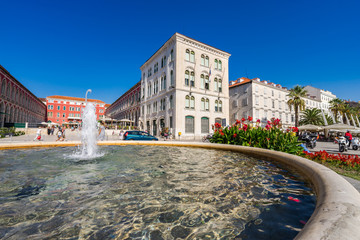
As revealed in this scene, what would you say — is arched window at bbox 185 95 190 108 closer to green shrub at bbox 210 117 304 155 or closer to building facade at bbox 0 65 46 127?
green shrub at bbox 210 117 304 155

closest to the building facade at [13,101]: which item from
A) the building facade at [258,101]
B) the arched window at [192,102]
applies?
the arched window at [192,102]

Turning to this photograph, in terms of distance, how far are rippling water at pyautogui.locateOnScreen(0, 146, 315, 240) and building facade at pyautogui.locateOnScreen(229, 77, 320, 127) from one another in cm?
3609

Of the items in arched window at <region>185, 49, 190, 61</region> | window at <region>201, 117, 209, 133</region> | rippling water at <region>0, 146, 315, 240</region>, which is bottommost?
rippling water at <region>0, 146, 315, 240</region>

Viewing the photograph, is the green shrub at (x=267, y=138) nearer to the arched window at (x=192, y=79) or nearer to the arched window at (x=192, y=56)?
the arched window at (x=192, y=79)

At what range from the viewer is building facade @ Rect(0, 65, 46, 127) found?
31675 millimetres

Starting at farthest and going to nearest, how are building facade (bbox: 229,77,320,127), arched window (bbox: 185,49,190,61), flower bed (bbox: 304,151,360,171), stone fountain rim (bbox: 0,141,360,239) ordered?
building facade (bbox: 229,77,320,127)
arched window (bbox: 185,49,190,61)
flower bed (bbox: 304,151,360,171)
stone fountain rim (bbox: 0,141,360,239)

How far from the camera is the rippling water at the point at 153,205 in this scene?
1.88 metres

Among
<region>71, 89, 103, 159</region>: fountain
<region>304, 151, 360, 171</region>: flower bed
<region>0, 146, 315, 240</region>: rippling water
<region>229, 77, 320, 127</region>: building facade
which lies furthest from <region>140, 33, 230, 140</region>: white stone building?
<region>0, 146, 315, 240</region>: rippling water

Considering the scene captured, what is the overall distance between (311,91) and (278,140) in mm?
70361

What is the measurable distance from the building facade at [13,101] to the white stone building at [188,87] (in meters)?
27.0

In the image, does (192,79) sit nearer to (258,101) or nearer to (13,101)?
(258,101)

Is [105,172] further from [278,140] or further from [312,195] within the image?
[278,140]

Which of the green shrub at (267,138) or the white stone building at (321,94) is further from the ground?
the white stone building at (321,94)

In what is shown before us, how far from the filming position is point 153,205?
2.52m
